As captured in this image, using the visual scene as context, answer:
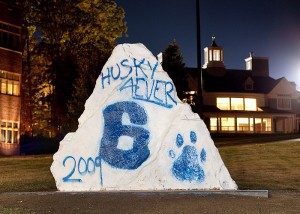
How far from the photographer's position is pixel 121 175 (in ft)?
37.4

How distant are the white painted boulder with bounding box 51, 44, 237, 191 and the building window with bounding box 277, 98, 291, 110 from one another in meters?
54.4

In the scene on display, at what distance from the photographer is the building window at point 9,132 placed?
3562cm

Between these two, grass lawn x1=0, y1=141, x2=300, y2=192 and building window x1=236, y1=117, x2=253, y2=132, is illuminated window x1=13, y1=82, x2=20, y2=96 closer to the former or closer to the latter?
grass lawn x1=0, y1=141, x2=300, y2=192

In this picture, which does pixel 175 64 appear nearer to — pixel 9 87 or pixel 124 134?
pixel 9 87

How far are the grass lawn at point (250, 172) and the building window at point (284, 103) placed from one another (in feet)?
138

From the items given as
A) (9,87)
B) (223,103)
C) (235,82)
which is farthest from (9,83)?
(235,82)

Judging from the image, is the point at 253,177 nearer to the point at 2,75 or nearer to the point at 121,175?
the point at 121,175

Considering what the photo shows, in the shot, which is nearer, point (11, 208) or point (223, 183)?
point (11, 208)

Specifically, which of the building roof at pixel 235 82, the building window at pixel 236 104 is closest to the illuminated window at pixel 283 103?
the building roof at pixel 235 82

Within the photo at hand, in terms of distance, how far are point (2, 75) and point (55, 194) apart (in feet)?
85.4

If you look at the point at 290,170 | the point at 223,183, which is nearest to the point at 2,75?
the point at 290,170

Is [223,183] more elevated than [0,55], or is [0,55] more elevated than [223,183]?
[0,55]

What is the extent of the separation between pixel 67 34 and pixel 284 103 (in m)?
31.0

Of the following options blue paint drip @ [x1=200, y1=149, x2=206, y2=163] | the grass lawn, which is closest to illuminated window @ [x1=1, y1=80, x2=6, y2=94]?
the grass lawn
